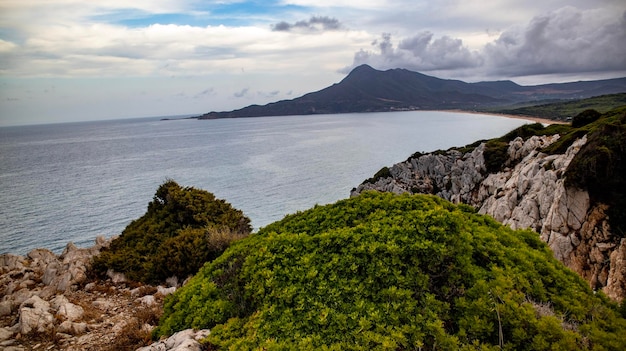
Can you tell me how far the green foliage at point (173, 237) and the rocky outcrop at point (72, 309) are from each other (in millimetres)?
836

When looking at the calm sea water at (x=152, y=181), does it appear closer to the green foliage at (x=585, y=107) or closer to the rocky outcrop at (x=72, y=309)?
the rocky outcrop at (x=72, y=309)

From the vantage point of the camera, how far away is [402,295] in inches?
254

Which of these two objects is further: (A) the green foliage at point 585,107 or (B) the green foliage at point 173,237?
(A) the green foliage at point 585,107

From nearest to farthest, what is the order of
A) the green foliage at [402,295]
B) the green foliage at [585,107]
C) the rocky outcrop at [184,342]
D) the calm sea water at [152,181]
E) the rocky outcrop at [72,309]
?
the green foliage at [402,295] → the rocky outcrop at [184,342] → the rocky outcrop at [72,309] → the calm sea water at [152,181] → the green foliage at [585,107]

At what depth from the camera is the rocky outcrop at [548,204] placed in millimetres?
15758

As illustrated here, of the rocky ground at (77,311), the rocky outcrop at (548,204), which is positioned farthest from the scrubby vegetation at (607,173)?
the rocky ground at (77,311)

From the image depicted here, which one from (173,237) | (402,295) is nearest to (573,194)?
(402,295)

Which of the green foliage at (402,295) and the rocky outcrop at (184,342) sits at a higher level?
the green foliage at (402,295)

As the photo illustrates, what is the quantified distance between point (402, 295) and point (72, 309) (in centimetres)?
988

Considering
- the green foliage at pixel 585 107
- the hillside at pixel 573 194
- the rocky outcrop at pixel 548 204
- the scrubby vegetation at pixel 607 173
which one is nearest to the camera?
the rocky outcrop at pixel 548 204

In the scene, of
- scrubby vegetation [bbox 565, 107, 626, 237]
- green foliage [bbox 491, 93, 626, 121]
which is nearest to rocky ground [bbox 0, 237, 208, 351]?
scrubby vegetation [bbox 565, 107, 626, 237]

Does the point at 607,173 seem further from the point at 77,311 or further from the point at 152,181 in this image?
the point at 152,181

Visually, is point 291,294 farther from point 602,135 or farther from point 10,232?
point 10,232

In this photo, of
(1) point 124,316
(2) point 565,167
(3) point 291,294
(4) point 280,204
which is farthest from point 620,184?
(4) point 280,204
